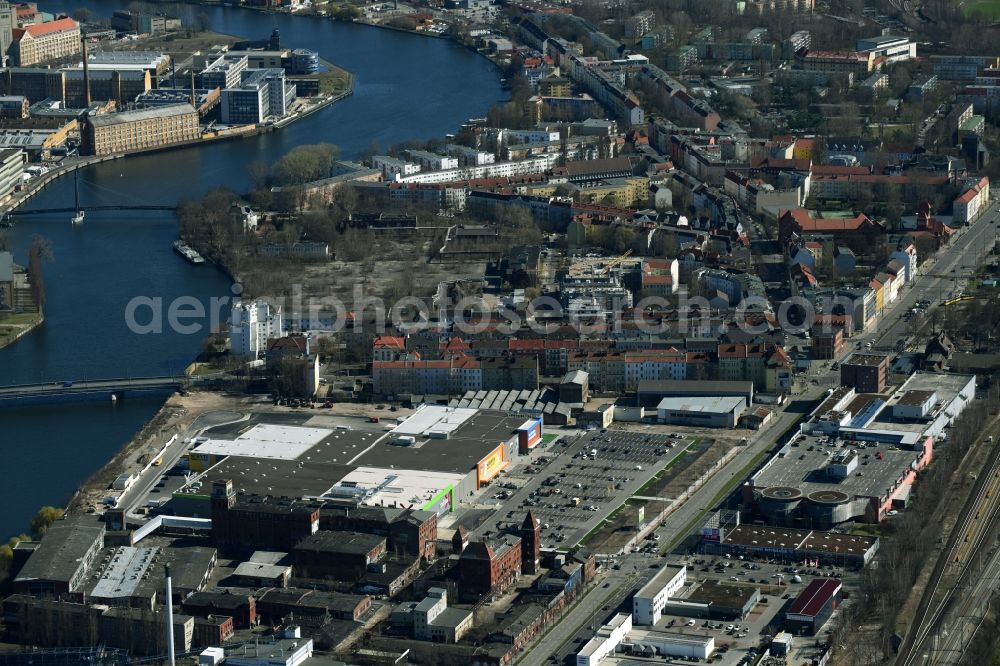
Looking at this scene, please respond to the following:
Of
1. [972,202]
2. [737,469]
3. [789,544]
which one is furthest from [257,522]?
[972,202]

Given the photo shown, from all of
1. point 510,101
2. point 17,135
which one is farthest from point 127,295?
point 510,101

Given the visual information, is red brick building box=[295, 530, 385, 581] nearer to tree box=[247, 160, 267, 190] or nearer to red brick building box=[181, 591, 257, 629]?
red brick building box=[181, 591, 257, 629]

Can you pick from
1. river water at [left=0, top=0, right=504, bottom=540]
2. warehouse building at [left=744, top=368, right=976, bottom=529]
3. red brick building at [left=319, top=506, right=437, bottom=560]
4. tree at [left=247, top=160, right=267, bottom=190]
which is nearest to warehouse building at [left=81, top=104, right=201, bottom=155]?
river water at [left=0, top=0, right=504, bottom=540]

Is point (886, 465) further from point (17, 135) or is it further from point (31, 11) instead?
point (31, 11)

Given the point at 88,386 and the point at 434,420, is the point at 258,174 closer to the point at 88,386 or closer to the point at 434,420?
the point at 88,386

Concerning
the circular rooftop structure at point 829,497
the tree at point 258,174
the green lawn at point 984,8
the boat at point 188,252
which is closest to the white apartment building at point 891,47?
the green lawn at point 984,8

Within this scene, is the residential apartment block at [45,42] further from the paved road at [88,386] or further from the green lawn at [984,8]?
the paved road at [88,386]
